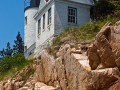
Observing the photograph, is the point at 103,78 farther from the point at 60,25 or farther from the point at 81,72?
the point at 60,25

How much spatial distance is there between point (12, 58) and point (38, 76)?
9.29 metres

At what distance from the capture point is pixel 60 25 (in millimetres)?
30766

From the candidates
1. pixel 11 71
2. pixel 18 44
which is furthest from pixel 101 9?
pixel 18 44

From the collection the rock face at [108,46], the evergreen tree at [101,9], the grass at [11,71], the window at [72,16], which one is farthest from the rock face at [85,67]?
the window at [72,16]

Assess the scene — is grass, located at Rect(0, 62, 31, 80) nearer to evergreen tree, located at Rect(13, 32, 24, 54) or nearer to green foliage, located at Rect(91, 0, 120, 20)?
green foliage, located at Rect(91, 0, 120, 20)

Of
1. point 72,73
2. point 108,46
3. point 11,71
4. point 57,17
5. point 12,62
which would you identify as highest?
point 57,17

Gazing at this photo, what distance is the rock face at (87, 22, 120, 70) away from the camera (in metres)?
14.8

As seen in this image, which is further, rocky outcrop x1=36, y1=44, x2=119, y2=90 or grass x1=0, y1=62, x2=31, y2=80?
grass x1=0, y1=62, x2=31, y2=80

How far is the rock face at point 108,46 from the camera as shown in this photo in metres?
14.8

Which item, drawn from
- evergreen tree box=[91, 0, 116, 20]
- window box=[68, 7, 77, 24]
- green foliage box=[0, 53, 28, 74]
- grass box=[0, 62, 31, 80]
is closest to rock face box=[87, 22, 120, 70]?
grass box=[0, 62, 31, 80]

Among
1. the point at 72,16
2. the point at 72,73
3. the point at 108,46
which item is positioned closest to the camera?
the point at 108,46

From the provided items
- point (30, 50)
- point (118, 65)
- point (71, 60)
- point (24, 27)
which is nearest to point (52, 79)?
point (71, 60)

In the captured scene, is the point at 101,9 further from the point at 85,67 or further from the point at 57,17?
the point at 85,67

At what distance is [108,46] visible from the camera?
49.2 feet
